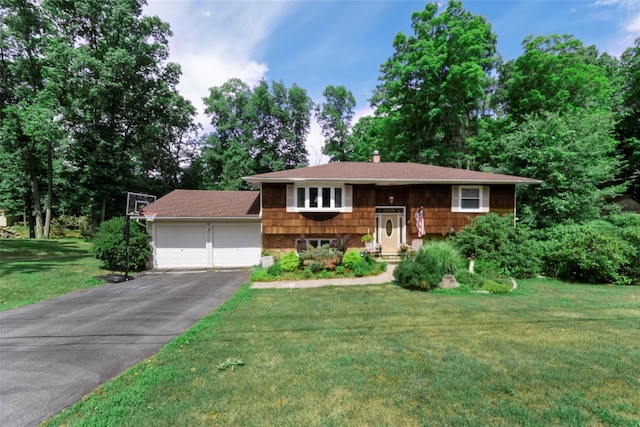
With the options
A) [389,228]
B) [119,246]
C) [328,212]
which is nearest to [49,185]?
[119,246]

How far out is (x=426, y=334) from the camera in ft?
17.3

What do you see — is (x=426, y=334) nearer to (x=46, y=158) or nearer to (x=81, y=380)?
(x=81, y=380)

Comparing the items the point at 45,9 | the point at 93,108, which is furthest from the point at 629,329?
the point at 45,9

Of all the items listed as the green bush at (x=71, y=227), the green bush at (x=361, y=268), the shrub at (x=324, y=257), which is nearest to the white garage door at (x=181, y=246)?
the shrub at (x=324, y=257)

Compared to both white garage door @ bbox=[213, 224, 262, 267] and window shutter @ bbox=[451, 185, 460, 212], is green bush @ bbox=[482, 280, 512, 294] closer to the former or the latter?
window shutter @ bbox=[451, 185, 460, 212]

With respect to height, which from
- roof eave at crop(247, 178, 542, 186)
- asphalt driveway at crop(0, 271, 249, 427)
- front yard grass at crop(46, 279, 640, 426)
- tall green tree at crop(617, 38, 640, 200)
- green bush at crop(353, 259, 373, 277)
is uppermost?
tall green tree at crop(617, 38, 640, 200)

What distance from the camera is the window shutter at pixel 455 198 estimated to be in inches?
518

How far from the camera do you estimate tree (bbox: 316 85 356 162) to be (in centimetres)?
3142

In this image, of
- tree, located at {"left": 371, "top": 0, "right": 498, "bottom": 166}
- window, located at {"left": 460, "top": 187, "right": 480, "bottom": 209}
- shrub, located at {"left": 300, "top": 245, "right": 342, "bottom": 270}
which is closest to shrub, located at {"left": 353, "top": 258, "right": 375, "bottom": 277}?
shrub, located at {"left": 300, "top": 245, "right": 342, "bottom": 270}

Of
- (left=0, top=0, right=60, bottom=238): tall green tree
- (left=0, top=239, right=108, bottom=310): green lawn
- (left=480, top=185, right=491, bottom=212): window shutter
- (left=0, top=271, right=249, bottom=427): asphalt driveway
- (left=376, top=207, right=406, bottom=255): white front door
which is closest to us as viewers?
(left=0, top=271, right=249, bottom=427): asphalt driveway

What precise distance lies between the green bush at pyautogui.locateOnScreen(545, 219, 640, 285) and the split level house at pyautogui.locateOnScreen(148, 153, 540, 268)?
319cm

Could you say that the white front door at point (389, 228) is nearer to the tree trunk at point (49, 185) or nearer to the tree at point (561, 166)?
the tree at point (561, 166)

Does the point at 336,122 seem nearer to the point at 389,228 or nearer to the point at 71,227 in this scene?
the point at 389,228

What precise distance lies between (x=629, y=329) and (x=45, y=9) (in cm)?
3657
